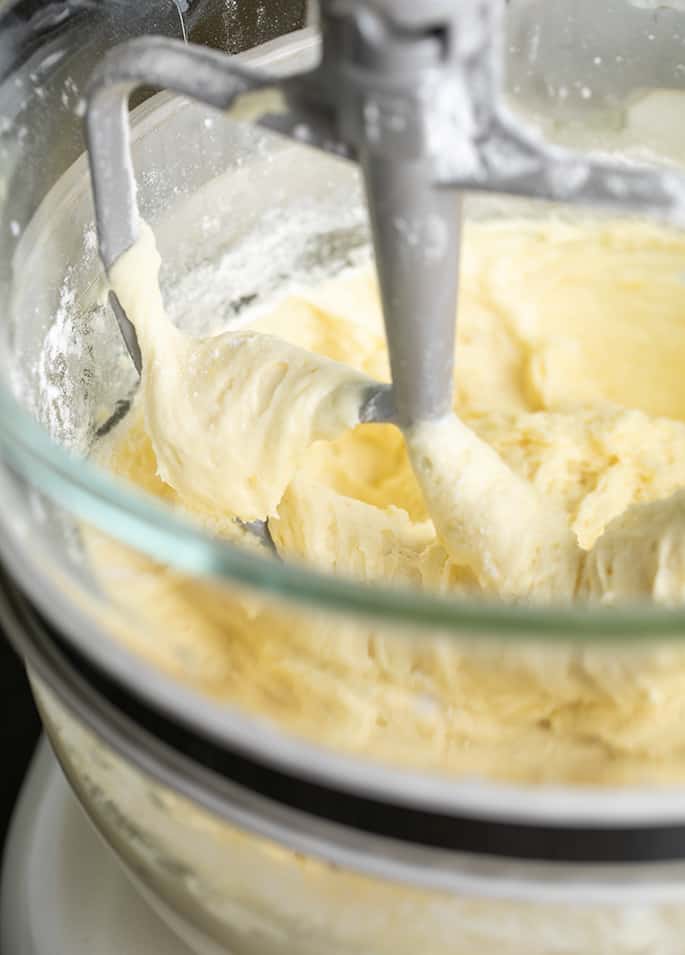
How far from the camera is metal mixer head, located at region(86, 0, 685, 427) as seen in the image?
0.40 meters

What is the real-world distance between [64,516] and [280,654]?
0.10 metres

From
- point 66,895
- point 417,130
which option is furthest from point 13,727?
point 417,130

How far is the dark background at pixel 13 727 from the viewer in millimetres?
938

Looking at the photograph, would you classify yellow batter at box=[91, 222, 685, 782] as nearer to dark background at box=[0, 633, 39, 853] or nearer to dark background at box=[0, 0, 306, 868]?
dark background at box=[0, 0, 306, 868]

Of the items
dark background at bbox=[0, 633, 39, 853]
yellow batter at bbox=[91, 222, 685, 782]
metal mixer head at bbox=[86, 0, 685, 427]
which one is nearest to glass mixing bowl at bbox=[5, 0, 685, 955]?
yellow batter at bbox=[91, 222, 685, 782]

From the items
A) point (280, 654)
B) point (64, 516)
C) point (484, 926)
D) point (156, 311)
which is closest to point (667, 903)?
point (484, 926)

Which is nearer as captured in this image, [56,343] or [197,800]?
[197,800]

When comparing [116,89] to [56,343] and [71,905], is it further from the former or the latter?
[71,905]

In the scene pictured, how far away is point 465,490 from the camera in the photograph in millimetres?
573

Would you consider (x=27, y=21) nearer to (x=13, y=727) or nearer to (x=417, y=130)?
(x=417, y=130)

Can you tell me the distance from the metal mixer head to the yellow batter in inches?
4.0

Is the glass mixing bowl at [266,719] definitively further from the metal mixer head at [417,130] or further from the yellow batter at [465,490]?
the metal mixer head at [417,130]

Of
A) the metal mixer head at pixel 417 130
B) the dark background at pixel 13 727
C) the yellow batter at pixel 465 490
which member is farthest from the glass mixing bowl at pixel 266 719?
the dark background at pixel 13 727

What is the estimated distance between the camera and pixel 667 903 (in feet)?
1.51
